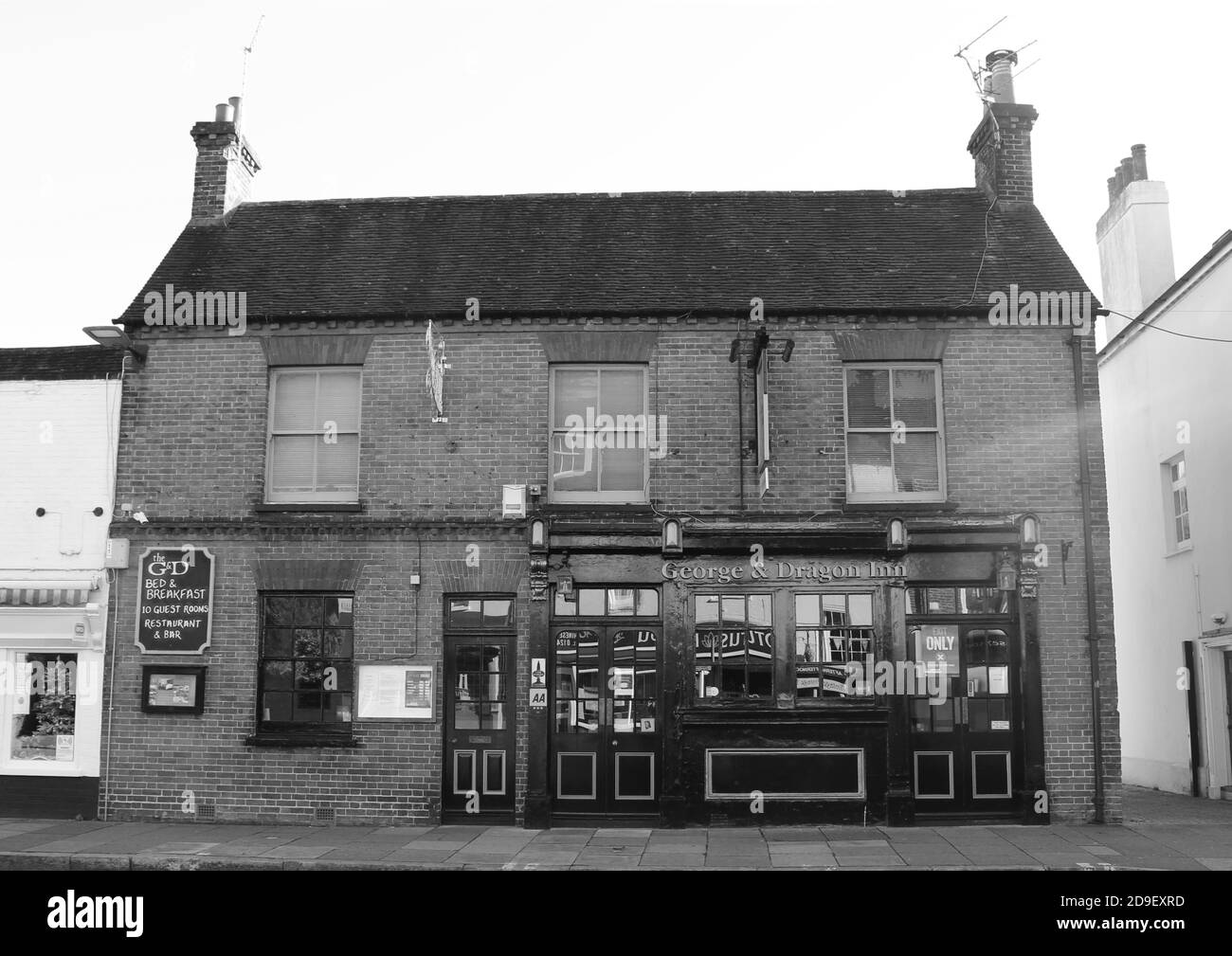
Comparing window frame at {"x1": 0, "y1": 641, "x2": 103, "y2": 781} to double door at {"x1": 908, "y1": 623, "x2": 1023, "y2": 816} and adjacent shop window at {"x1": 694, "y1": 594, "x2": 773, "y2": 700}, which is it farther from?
double door at {"x1": 908, "y1": 623, "x2": 1023, "y2": 816}

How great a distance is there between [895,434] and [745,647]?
3.23 metres

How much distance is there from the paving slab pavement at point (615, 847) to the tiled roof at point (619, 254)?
20.6 ft

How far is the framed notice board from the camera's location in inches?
547

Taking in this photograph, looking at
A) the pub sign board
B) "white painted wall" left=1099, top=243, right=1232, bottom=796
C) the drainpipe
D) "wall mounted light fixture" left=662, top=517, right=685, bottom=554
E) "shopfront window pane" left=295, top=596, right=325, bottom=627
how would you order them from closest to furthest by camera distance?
the drainpipe → "wall mounted light fixture" left=662, top=517, right=685, bottom=554 → the pub sign board → "shopfront window pane" left=295, top=596, right=325, bottom=627 → "white painted wall" left=1099, top=243, right=1232, bottom=796

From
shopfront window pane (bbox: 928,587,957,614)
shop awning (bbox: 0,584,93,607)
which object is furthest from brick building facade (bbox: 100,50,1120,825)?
shop awning (bbox: 0,584,93,607)

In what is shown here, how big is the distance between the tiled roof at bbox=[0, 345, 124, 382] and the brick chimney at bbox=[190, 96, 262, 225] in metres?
2.41

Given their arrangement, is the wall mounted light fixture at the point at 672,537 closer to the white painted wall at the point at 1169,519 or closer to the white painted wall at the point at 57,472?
the white painted wall at the point at 57,472

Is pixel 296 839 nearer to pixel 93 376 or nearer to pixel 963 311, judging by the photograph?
pixel 93 376

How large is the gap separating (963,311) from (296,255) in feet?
29.1


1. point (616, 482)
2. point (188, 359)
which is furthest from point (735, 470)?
point (188, 359)

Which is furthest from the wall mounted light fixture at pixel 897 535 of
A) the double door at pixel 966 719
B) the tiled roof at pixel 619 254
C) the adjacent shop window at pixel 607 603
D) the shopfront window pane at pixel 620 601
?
the shopfront window pane at pixel 620 601

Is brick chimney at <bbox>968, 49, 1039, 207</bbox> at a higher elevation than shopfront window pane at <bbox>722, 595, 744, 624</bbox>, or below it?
higher

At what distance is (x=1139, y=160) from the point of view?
19578 millimetres
